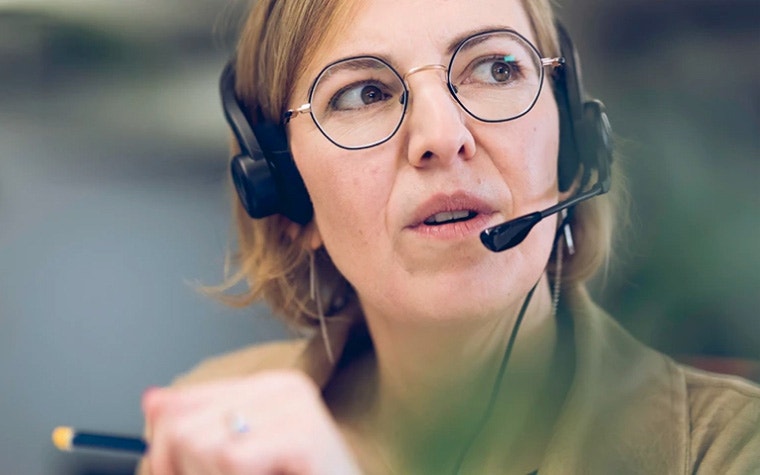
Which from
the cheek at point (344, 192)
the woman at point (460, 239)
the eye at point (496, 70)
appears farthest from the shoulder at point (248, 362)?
the eye at point (496, 70)

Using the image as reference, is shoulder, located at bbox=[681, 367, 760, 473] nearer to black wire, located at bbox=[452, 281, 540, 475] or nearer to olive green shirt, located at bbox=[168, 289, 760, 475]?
olive green shirt, located at bbox=[168, 289, 760, 475]

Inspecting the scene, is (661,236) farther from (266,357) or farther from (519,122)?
(266,357)

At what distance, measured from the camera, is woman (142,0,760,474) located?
2.28 feet

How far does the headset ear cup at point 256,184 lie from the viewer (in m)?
0.77

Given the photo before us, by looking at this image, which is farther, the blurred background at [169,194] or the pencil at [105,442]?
the blurred background at [169,194]

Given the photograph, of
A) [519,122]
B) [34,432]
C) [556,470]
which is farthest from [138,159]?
[556,470]

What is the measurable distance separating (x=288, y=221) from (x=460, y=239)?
252 mm

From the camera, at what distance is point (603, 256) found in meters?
0.82

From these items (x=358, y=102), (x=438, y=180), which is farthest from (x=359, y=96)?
(x=438, y=180)

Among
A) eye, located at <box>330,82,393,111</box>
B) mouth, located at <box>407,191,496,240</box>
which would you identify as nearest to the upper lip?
mouth, located at <box>407,191,496,240</box>

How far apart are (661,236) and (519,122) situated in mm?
199

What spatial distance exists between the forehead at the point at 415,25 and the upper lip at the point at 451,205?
119 mm

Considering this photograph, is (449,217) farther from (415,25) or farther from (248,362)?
(248,362)

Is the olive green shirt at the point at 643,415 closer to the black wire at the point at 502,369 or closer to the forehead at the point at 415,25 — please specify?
the black wire at the point at 502,369
